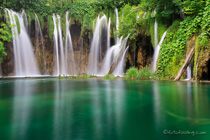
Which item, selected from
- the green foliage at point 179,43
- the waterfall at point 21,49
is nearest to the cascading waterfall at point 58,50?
the waterfall at point 21,49

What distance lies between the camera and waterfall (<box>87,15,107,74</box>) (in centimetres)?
2295

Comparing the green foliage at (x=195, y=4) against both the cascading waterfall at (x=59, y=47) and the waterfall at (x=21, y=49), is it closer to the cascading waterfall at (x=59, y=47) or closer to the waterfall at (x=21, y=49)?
the cascading waterfall at (x=59, y=47)

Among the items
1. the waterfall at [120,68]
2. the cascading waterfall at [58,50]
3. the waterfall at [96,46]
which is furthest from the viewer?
the waterfall at [96,46]

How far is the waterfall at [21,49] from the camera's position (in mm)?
21656

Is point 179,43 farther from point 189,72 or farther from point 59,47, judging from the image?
point 59,47

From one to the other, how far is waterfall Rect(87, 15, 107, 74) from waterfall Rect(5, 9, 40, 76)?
26.2ft

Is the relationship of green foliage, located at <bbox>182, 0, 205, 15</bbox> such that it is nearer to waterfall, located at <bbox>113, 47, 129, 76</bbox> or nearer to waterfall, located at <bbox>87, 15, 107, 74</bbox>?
waterfall, located at <bbox>113, 47, 129, 76</bbox>

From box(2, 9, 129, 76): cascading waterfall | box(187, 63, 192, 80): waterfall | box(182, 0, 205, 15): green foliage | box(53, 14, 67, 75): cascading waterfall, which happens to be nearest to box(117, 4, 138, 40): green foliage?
box(2, 9, 129, 76): cascading waterfall

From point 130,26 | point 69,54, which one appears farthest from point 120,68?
point 69,54

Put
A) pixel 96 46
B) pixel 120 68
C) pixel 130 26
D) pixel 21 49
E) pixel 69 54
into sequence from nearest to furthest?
pixel 130 26 → pixel 120 68 → pixel 21 49 → pixel 96 46 → pixel 69 54

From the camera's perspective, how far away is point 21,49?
22188 mm

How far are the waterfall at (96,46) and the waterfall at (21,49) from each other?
26.2ft

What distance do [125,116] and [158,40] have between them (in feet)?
Result: 38.1

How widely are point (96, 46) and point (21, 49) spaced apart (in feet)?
31.3
